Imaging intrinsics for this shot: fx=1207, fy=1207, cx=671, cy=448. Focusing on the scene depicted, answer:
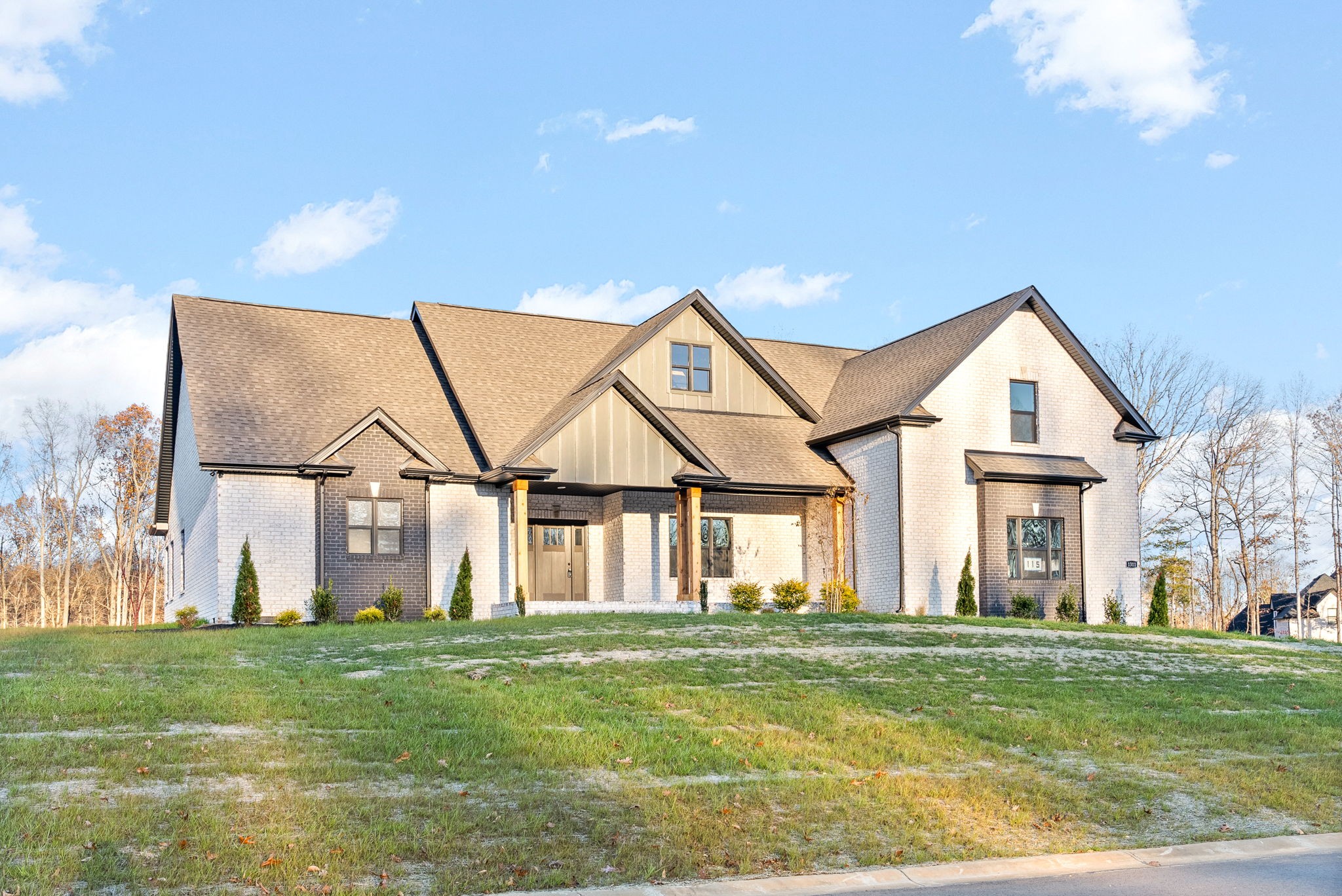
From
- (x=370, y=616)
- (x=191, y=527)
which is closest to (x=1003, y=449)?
(x=370, y=616)

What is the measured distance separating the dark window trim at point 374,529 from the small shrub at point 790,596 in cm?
819

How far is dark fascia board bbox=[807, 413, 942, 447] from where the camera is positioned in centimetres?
2702

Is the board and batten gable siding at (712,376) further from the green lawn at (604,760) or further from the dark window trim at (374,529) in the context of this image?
the green lawn at (604,760)

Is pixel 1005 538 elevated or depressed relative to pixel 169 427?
depressed

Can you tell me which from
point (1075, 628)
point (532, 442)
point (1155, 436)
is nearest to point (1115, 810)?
point (1075, 628)

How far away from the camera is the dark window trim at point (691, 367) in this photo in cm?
2966

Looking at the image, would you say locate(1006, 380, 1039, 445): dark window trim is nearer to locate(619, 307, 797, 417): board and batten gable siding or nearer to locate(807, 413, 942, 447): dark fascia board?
locate(807, 413, 942, 447): dark fascia board

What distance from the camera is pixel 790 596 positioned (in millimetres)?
26578

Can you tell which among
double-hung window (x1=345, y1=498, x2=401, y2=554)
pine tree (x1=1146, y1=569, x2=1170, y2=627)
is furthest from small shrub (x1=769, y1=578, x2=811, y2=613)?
pine tree (x1=1146, y1=569, x2=1170, y2=627)

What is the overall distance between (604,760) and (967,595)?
17.5 meters

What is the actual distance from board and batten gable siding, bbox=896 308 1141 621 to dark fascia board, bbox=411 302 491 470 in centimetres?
897

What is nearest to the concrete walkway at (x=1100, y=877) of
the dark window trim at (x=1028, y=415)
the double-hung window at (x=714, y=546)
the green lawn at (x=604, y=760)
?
the green lawn at (x=604, y=760)

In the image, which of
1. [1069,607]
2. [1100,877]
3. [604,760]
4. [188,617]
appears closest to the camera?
[1100,877]

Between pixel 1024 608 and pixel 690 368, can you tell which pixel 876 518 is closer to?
pixel 1024 608
